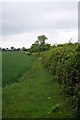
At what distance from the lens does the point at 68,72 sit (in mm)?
9656

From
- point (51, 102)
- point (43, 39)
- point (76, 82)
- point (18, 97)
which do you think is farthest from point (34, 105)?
point (43, 39)

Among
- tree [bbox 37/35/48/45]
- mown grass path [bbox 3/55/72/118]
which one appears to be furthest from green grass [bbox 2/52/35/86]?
tree [bbox 37/35/48/45]

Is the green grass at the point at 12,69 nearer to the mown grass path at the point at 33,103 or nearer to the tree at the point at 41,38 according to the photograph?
the mown grass path at the point at 33,103

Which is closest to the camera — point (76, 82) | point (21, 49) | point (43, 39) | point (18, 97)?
point (76, 82)

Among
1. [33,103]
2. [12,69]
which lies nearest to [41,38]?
[12,69]

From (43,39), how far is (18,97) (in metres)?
112

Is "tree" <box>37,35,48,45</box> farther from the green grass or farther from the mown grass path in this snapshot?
the mown grass path

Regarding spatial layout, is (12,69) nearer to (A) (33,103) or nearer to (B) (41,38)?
(A) (33,103)

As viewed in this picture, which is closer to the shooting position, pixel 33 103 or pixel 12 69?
pixel 33 103

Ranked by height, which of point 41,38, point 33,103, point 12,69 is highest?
point 41,38

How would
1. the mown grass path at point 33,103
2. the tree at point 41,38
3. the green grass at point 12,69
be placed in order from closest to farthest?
the mown grass path at point 33,103
the green grass at point 12,69
the tree at point 41,38

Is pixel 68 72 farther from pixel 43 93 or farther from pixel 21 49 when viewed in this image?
pixel 21 49

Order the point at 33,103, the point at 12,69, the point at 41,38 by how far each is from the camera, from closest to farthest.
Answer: the point at 33,103 → the point at 12,69 → the point at 41,38

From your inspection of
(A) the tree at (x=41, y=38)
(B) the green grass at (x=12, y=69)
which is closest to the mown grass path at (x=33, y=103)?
(B) the green grass at (x=12, y=69)
